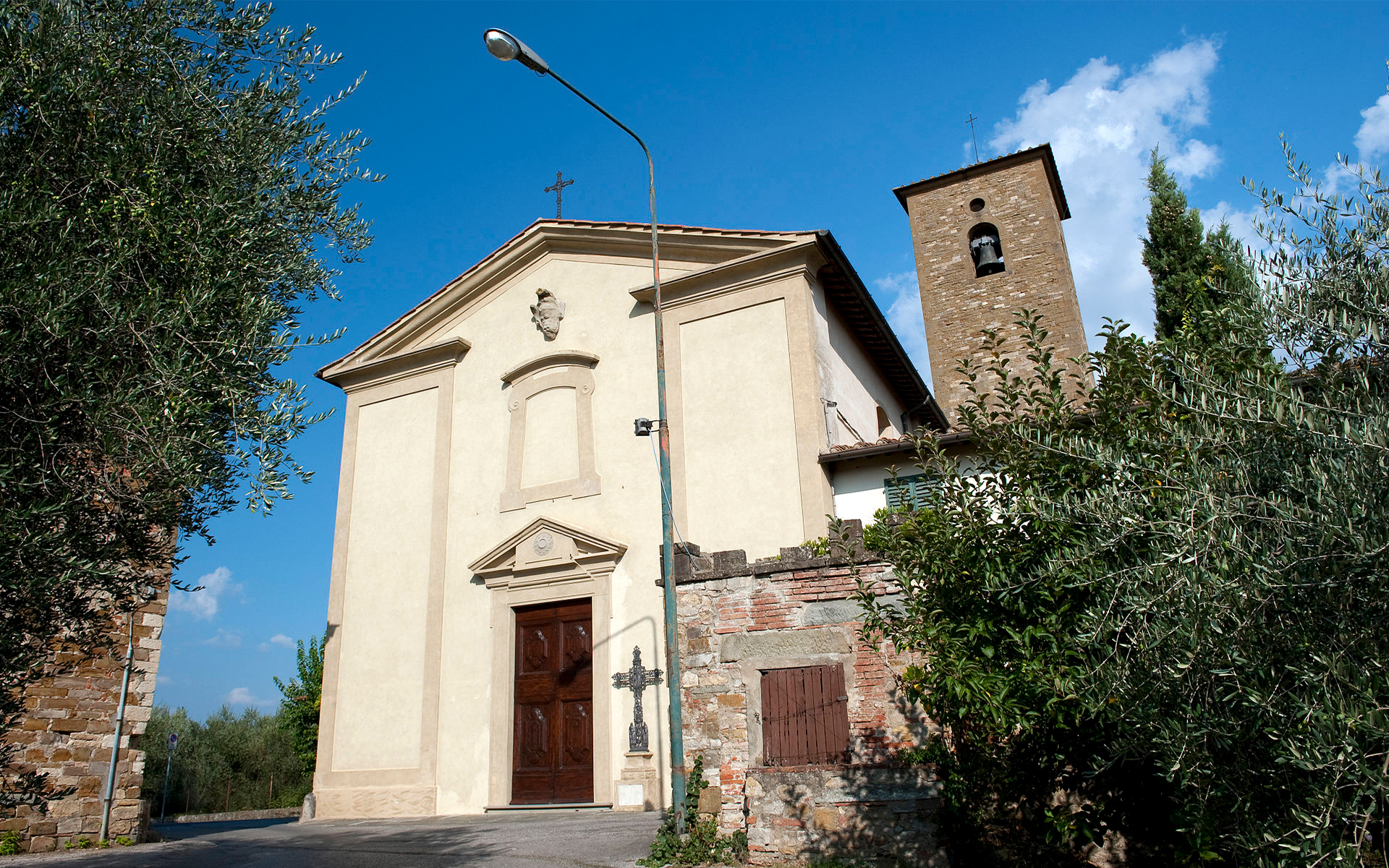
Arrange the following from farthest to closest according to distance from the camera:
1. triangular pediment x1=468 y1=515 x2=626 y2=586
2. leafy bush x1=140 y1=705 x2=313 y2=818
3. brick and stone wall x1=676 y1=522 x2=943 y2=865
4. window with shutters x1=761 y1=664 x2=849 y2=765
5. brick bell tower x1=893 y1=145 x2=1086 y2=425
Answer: leafy bush x1=140 y1=705 x2=313 y2=818 < brick bell tower x1=893 y1=145 x2=1086 y2=425 < triangular pediment x1=468 y1=515 x2=626 y2=586 < window with shutters x1=761 y1=664 x2=849 y2=765 < brick and stone wall x1=676 y1=522 x2=943 y2=865

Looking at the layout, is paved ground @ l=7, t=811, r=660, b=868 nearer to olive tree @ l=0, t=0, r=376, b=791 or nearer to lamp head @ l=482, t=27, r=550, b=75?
olive tree @ l=0, t=0, r=376, b=791

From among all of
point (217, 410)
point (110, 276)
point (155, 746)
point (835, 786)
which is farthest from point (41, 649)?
point (155, 746)

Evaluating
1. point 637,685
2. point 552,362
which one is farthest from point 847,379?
point 637,685

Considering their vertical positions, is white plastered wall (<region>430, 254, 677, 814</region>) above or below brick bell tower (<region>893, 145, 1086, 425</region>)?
below

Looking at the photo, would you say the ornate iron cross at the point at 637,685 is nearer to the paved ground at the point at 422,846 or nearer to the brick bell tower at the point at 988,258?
the paved ground at the point at 422,846

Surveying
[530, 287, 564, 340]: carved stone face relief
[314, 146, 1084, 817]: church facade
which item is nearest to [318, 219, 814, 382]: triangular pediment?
[314, 146, 1084, 817]: church facade

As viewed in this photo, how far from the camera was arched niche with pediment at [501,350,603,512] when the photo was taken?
1370 centimetres

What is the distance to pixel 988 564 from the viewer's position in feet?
16.1

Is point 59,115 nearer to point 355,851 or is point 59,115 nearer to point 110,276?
point 110,276

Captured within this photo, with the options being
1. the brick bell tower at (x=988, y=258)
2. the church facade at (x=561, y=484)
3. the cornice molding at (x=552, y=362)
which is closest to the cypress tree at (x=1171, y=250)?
the brick bell tower at (x=988, y=258)

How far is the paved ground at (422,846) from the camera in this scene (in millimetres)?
8148

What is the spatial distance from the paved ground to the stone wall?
1.71 ft

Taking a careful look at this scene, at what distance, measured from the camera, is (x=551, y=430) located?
14.2 m

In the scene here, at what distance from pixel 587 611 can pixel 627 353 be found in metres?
4.09
